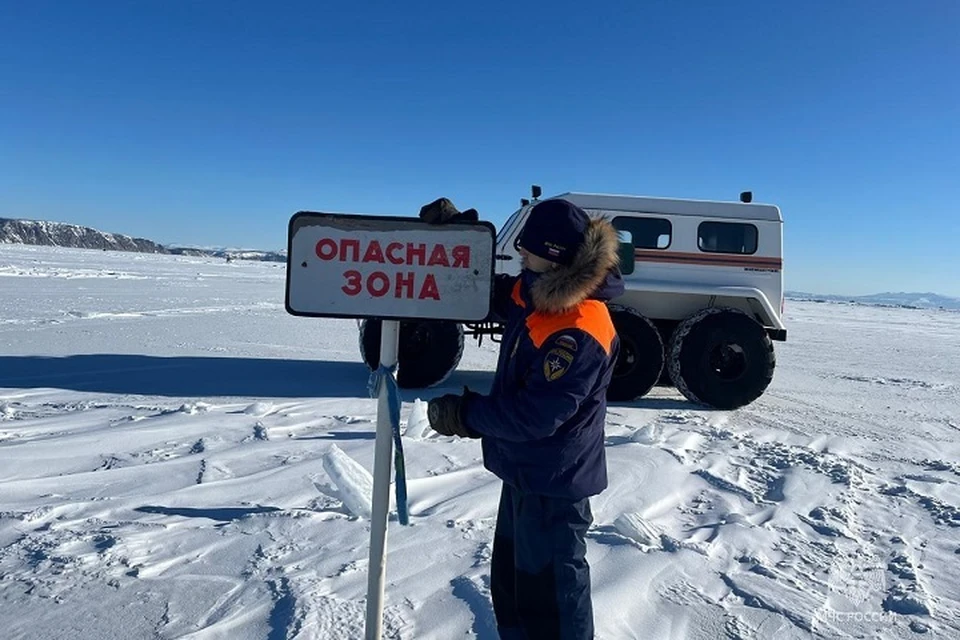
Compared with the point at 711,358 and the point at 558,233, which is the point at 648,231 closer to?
the point at 711,358

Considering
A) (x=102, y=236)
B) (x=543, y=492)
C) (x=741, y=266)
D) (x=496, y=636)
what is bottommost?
(x=496, y=636)

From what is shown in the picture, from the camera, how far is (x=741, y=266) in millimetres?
7031

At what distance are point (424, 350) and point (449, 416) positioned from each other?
16.2 ft

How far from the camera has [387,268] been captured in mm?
1960

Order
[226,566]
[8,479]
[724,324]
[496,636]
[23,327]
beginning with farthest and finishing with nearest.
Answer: [23,327] → [724,324] → [8,479] → [226,566] → [496,636]

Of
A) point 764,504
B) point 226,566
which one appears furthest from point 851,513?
point 226,566

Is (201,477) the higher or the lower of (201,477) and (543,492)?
the lower

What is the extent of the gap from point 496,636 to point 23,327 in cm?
1078

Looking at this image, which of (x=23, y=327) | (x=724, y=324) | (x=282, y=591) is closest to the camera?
(x=282, y=591)

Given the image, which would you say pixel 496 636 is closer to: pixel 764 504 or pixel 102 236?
pixel 764 504

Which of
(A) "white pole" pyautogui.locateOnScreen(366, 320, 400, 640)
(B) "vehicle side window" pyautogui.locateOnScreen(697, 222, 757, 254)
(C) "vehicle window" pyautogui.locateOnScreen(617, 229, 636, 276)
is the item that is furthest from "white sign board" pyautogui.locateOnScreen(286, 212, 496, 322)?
(B) "vehicle side window" pyautogui.locateOnScreen(697, 222, 757, 254)

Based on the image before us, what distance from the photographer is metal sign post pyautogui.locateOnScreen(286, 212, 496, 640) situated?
1.93 metres

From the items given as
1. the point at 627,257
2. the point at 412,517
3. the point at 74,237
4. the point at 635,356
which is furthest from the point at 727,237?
the point at 74,237

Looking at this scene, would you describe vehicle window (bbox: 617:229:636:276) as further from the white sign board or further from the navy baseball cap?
the white sign board
